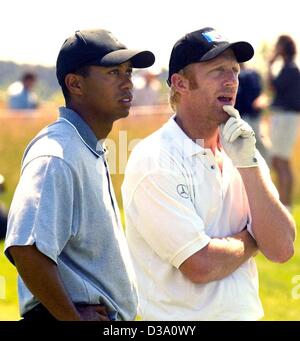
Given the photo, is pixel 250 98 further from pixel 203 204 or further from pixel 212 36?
pixel 203 204

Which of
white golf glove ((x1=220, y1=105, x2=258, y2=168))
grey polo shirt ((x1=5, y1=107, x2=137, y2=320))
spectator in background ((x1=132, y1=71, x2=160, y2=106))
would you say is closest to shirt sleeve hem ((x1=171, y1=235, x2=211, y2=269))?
grey polo shirt ((x1=5, y1=107, x2=137, y2=320))

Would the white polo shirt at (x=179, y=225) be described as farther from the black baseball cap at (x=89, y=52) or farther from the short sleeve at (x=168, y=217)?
the black baseball cap at (x=89, y=52)

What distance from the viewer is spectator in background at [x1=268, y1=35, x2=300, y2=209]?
12.0 metres

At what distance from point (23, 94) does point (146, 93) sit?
2250 millimetres

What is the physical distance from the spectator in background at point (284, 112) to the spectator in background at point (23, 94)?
4.67m

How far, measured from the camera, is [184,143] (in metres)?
4.95

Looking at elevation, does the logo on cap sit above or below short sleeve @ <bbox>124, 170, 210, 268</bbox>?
→ above

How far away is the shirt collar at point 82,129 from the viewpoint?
4.45 m

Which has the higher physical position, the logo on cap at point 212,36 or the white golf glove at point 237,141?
the logo on cap at point 212,36

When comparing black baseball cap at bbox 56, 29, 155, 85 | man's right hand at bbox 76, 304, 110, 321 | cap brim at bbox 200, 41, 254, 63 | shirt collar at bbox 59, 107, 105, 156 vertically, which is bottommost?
man's right hand at bbox 76, 304, 110, 321

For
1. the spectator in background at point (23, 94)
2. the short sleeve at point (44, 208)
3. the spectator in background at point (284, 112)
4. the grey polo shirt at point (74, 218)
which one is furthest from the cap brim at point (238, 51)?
the spectator in background at point (23, 94)

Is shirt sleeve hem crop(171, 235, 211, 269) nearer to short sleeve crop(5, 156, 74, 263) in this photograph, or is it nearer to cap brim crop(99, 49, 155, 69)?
short sleeve crop(5, 156, 74, 263)

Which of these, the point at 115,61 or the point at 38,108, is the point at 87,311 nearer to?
the point at 115,61

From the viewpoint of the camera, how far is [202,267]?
4.72 meters
